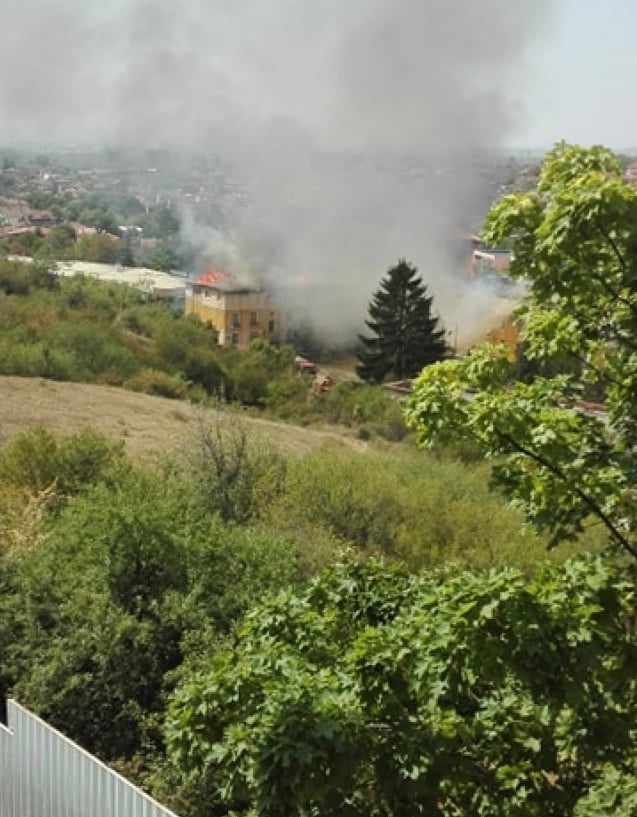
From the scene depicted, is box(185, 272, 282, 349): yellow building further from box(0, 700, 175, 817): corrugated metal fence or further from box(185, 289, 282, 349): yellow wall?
box(0, 700, 175, 817): corrugated metal fence

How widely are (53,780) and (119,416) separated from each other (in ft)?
59.2

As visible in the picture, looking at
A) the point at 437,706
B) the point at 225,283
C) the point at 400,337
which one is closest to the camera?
the point at 437,706

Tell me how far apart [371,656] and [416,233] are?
159 feet

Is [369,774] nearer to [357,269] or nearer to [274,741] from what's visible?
[274,741]

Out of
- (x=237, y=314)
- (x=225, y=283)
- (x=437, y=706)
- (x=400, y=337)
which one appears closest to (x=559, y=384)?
(x=437, y=706)

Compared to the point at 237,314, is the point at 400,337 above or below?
above

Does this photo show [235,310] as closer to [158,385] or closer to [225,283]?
[225,283]

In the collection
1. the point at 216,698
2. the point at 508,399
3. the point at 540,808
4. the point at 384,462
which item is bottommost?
the point at 384,462

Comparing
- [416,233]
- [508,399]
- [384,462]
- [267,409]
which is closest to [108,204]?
[416,233]

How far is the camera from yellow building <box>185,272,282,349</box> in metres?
43.5

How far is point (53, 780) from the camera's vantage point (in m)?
4.82

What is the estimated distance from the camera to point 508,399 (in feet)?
12.2

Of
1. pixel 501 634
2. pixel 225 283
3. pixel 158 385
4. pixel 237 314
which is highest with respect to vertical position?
pixel 501 634

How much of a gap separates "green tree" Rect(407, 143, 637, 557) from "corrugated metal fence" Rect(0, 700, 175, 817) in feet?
5.86
